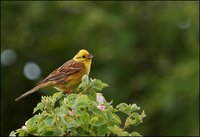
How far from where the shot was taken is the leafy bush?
310 cm

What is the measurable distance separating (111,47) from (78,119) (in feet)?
23.6

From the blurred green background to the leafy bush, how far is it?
5676mm

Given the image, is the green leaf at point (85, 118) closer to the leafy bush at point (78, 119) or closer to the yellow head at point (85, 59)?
the leafy bush at point (78, 119)

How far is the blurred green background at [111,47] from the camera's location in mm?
9508

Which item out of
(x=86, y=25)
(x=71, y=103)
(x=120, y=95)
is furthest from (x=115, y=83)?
(x=71, y=103)

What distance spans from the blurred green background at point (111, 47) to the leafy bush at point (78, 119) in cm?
568

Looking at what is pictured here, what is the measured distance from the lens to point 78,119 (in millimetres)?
3158

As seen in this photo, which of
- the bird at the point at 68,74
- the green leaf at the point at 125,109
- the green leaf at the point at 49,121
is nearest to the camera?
the green leaf at the point at 49,121

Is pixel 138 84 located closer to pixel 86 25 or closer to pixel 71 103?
pixel 86 25

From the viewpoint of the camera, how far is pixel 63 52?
10.5 m

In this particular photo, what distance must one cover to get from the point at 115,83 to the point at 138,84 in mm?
448

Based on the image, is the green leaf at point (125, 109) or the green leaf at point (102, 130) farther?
the green leaf at point (125, 109)

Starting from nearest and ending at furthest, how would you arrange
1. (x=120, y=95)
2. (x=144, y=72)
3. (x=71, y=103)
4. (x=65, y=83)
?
(x=71, y=103)
(x=65, y=83)
(x=120, y=95)
(x=144, y=72)

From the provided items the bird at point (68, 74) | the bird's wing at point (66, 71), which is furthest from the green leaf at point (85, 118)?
the bird's wing at point (66, 71)
